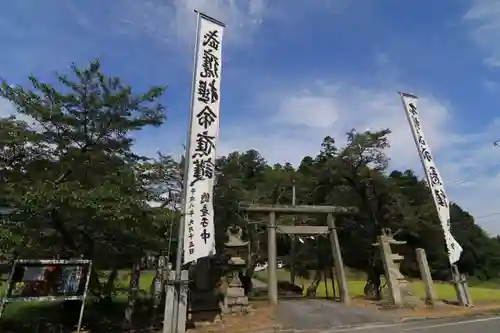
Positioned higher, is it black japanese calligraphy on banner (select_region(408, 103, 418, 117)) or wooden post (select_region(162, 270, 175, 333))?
black japanese calligraphy on banner (select_region(408, 103, 418, 117))

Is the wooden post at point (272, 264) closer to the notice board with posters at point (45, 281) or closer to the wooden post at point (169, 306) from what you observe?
the wooden post at point (169, 306)

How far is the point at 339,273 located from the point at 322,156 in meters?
8.73

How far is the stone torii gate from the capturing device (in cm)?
1724

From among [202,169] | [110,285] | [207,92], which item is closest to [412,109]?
[207,92]

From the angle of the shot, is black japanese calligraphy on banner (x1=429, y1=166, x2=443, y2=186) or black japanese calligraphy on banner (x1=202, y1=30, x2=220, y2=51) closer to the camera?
black japanese calligraphy on banner (x1=202, y1=30, x2=220, y2=51)

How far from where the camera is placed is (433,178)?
1806 centimetres

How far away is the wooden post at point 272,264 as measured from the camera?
16625mm

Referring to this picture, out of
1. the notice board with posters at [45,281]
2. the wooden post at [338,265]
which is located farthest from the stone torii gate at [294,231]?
the notice board with posters at [45,281]

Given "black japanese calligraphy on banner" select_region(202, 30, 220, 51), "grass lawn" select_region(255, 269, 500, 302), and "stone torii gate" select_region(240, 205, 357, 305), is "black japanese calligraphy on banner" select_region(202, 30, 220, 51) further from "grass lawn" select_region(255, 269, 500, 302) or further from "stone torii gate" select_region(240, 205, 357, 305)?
"grass lawn" select_region(255, 269, 500, 302)

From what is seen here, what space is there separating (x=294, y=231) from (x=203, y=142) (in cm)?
883

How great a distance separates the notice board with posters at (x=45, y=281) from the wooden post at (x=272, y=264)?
831 cm

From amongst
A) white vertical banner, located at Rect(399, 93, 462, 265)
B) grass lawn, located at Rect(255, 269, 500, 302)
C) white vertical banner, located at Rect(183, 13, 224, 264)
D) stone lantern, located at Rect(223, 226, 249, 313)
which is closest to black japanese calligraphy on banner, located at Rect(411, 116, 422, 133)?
white vertical banner, located at Rect(399, 93, 462, 265)

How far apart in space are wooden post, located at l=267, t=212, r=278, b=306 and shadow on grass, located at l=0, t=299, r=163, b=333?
5.02 metres

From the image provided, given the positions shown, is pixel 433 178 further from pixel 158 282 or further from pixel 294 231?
pixel 158 282
